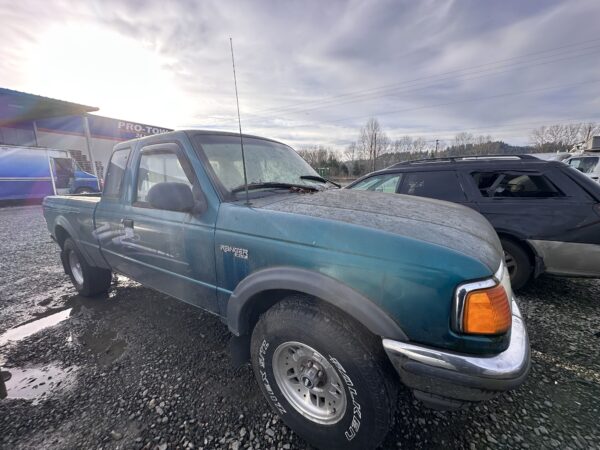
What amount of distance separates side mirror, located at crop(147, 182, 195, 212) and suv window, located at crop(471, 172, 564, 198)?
152 inches

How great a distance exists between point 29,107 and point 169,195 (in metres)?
23.7

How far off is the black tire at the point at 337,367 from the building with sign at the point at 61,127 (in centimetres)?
2151

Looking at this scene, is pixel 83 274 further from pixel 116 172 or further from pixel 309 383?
pixel 309 383

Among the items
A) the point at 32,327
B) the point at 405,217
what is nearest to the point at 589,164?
the point at 405,217

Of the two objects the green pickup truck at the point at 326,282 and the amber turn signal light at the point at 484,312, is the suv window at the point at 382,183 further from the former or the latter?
the amber turn signal light at the point at 484,312

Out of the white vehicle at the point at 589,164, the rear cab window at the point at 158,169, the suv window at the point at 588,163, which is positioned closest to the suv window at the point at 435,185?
the rear cab window at the point at 158,169

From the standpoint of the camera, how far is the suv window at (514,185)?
11.2 feet

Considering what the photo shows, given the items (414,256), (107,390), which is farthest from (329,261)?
(107,390)

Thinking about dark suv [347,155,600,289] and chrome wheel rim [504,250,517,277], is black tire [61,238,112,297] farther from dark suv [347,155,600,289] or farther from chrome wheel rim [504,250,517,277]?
chrome wheel rim [504,250,517,277]

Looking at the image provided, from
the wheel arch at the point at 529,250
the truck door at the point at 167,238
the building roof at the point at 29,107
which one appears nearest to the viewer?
the truck door at the point at 167,238

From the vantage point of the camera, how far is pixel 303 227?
160 cm

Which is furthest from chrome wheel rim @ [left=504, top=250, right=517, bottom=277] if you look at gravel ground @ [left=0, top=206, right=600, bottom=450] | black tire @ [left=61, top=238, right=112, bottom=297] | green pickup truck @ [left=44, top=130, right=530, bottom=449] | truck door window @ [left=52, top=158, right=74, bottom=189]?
truck door window @ [left=52, top=158, right=74, bottom=189]

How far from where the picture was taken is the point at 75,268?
4070mm

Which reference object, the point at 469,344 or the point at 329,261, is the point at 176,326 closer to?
the point at 329,261
